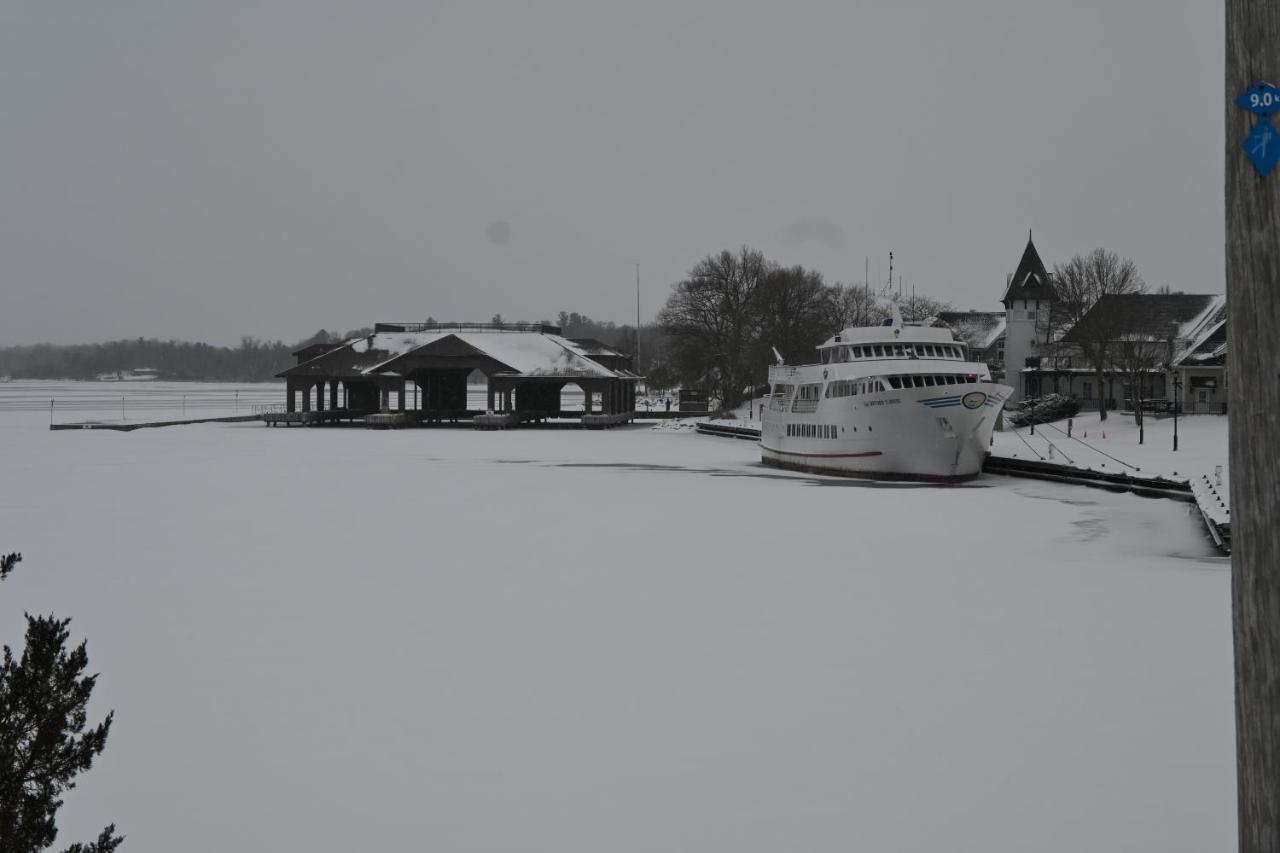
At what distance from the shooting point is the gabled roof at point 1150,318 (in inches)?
2854

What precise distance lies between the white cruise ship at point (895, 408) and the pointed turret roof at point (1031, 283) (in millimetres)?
43483

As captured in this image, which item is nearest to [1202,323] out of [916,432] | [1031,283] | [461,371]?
[1031,283]

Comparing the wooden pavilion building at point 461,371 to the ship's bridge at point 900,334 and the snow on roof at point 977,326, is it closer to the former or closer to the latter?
the snow on roof at point 977,326

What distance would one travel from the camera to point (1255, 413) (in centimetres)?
275

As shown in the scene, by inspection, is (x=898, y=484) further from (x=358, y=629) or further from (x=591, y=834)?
(x=591, y=834)

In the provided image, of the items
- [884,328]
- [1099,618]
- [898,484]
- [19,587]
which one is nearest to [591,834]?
[1099,618]

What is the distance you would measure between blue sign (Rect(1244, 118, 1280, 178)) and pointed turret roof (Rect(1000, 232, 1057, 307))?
287ft

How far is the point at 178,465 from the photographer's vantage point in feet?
147

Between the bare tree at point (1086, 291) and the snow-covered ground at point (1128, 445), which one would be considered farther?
the bare tree at point (1086, 291)

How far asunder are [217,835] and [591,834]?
106 inches

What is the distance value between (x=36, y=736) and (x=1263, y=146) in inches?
197

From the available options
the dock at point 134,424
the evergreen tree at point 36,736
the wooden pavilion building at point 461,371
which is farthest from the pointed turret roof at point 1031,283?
the evergreen tree at point 36,736

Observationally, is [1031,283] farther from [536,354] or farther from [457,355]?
[457,355]

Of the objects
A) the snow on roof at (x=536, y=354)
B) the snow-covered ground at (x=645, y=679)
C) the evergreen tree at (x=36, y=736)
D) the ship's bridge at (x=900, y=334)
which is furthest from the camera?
the snow on roof at (x=536, y=354)
